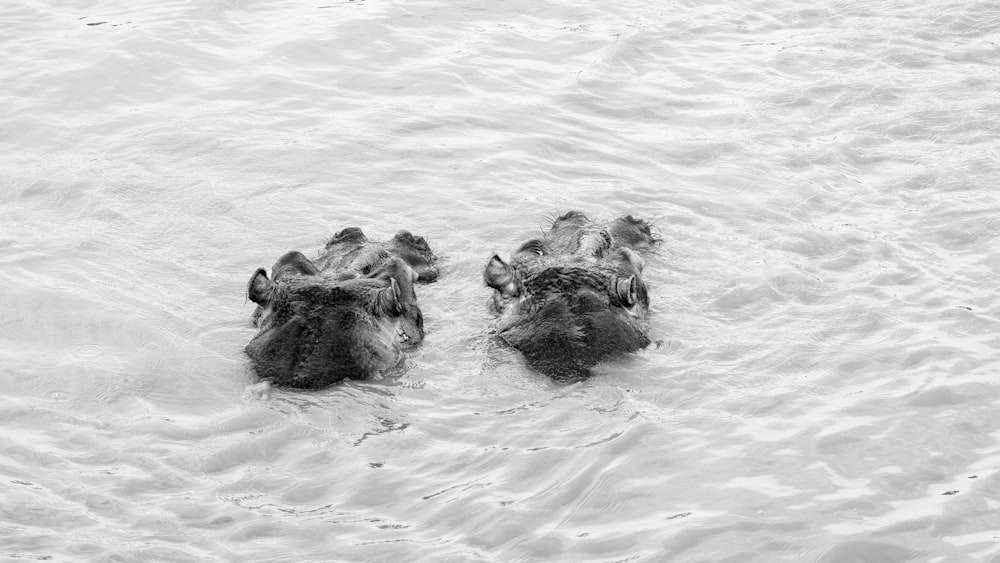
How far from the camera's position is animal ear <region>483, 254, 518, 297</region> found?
11258 mm

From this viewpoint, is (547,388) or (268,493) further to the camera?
(547,388)

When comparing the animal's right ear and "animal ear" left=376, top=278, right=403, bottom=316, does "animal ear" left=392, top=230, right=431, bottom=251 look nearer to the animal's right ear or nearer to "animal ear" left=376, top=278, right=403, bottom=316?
"animal ear" left=376, top=278, right=403, bottom=316

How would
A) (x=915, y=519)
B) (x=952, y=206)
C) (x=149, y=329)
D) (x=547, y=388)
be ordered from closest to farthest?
(x=915, y=519), (x=547, y=388), (x=149, y=329), (x=952, y=206)

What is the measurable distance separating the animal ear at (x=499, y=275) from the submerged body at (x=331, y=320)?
71 centimetres

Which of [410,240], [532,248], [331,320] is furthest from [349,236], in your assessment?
[331,320]

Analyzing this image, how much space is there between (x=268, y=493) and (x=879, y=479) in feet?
13.3

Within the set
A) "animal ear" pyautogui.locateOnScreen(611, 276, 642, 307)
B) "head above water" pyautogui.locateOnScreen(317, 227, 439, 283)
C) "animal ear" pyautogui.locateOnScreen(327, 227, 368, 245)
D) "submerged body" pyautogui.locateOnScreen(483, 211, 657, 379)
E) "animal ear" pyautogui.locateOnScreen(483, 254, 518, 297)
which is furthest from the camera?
"animal ear" pyautogui.locateOnScreen(327, 227, 368, 245)

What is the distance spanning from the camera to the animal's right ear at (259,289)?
1052cm

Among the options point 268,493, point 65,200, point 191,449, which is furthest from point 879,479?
point 65,200

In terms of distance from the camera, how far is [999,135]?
1483cm

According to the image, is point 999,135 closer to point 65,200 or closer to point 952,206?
point 952,206

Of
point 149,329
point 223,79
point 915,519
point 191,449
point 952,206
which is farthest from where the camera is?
point 223,79

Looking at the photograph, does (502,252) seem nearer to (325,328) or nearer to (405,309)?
(405,309)

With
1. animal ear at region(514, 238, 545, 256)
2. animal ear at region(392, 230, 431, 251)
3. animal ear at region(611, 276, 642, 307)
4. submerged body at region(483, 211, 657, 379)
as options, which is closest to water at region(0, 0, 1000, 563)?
submerged body at region(483, 211, 657, 379)
